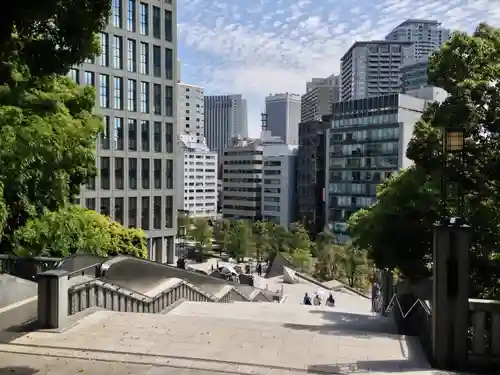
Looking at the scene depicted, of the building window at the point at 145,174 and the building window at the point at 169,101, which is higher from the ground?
the building window at the point at 169,101

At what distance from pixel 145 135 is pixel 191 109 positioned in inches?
4891

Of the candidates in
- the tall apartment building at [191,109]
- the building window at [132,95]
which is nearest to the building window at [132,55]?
the building window at [132,95]

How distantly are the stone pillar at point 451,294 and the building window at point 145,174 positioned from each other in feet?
125

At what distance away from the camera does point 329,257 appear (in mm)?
50156

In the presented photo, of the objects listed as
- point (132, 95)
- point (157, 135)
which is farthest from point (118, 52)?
point (157, 135)

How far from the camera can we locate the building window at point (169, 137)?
45.4 m

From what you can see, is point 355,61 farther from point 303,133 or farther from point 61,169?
point 61,169

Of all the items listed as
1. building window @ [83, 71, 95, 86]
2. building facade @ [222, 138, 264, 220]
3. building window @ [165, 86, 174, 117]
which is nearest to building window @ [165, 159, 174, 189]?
building window @ [165, 86, 174, 117]

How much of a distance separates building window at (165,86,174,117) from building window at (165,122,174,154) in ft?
2.98

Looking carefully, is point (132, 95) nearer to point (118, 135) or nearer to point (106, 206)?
point (118, 135)

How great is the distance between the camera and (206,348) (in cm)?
810

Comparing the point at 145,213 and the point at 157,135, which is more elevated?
the point at 157,135

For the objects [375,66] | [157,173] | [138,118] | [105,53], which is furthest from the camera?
[375,66]

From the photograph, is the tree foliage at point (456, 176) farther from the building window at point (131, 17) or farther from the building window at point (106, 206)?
the building window at point (131, 17)
